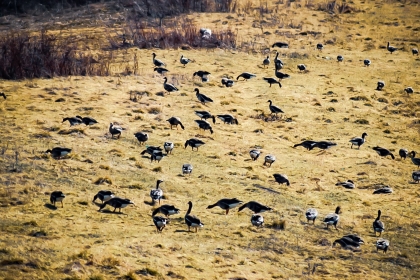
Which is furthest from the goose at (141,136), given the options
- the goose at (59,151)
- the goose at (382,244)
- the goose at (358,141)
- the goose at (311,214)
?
the goose at (382,244)

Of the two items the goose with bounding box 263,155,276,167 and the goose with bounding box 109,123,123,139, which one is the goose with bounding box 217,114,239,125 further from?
the goose with bounding box 109,123,123,139

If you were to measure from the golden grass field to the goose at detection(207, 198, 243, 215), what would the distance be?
43cm

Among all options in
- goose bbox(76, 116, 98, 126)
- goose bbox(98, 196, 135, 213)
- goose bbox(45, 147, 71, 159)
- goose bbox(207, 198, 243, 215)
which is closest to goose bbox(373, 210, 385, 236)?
goose bbox(207, 198, 243, 215)

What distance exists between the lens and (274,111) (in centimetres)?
3875

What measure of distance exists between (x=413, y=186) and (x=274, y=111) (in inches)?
424

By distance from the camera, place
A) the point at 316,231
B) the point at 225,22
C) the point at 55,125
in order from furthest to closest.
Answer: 1. the point at 225,22
2. the point at 55,125
3. the point at 316,231

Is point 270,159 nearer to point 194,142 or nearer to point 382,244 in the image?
point 194,142

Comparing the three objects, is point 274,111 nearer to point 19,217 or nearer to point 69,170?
point 69,170

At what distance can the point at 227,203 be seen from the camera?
24.6m

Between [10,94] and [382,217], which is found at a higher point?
[10,94]

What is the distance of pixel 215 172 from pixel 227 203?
499cm

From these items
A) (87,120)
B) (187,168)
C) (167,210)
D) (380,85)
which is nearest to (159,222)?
(167,210)

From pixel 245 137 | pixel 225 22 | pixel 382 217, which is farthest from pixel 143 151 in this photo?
pixel 225 22

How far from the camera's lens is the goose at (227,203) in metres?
24.6
